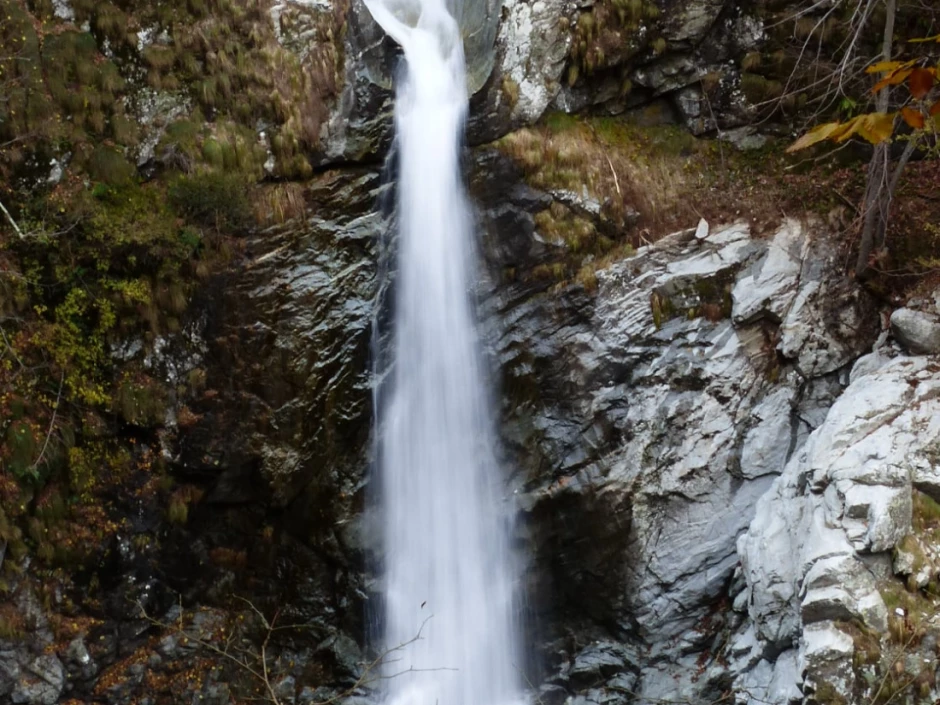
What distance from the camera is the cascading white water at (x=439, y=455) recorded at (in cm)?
713

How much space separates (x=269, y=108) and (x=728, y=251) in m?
4.54

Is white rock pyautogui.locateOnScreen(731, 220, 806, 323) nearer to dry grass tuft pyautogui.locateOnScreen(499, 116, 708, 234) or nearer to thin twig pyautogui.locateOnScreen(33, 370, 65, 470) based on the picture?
dry grass tuft pyautogui.locateOnScreen(499, 116, 708, 234)

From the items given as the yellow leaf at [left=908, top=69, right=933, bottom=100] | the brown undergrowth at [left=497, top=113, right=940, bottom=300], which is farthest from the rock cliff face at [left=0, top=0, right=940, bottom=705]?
the yellow leaf at [left=908, top=69, right=933, bottom=100]

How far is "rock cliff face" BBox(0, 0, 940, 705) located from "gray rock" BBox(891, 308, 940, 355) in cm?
9

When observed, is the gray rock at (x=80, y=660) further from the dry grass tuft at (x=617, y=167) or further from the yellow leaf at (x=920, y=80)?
the yellow leaf at (x=920, y=80)

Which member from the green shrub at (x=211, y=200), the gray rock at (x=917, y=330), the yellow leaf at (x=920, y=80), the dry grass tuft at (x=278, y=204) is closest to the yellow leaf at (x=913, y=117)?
the yellow leaf at (x=920, y=80)

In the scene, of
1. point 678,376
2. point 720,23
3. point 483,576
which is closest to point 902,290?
point 678,376

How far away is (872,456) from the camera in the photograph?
5.37 meters

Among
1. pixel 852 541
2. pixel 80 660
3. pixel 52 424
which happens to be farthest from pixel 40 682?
pixel 852 541

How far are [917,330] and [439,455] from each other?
4.11 meters

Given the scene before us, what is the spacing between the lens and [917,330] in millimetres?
6066

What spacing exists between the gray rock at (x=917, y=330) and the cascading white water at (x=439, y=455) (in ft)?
11.4

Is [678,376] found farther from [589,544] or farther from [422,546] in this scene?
[422,546]

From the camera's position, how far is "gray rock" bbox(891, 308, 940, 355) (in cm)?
599
